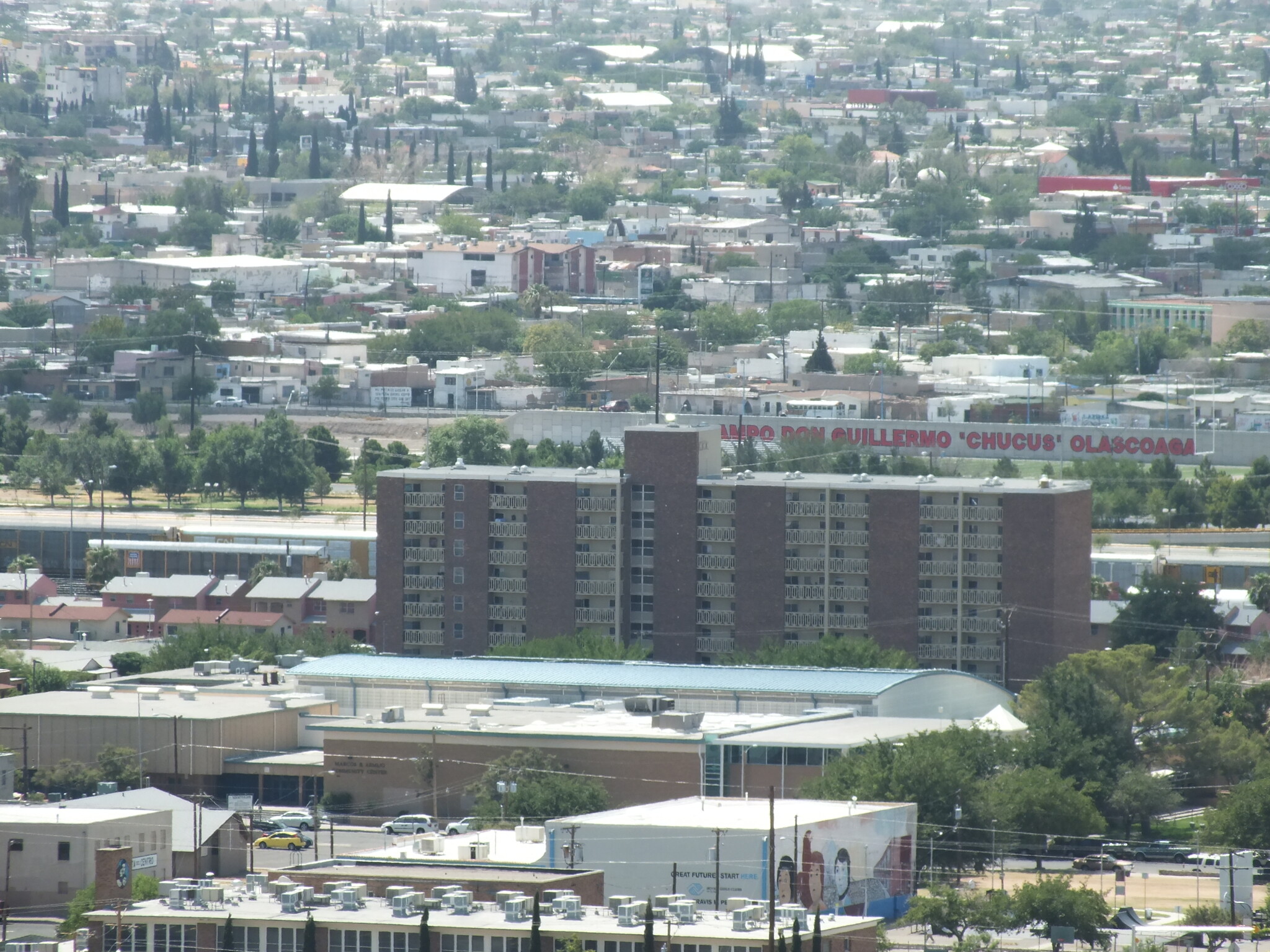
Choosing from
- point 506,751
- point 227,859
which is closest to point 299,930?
point 227,859

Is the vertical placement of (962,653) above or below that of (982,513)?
below

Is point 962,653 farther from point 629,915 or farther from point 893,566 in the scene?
point 629,915

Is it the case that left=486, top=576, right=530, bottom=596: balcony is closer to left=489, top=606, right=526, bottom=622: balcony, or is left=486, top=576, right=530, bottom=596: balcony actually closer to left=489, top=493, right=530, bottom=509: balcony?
left=489, top=606, right=526, bottom=622: balcony

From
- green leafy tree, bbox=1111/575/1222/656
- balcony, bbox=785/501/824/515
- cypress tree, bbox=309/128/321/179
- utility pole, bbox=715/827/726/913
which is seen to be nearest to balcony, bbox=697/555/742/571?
balcony, bbox=785/501/824/515

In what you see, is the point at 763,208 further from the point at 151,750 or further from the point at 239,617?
the point at 151,750

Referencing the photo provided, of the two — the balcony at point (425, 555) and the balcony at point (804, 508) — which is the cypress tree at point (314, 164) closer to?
the balcony at point (425, 555)

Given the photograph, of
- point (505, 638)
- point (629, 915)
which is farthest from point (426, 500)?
point (629, 915)
